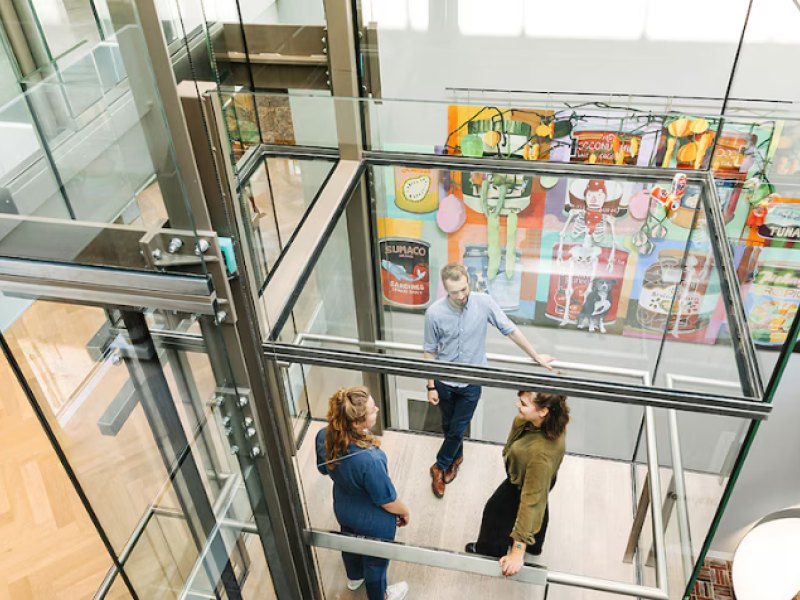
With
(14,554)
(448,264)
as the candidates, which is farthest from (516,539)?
(14,554)

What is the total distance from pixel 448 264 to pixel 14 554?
2.83m

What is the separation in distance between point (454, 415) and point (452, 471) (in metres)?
0.29

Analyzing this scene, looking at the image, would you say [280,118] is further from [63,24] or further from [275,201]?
[63,24]

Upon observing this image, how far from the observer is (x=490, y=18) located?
106 inches

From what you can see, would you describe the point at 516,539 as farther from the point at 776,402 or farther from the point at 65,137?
the point at 776,402

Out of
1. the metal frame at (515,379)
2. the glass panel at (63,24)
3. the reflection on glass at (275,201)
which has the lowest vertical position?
the metal frame at (515,379)

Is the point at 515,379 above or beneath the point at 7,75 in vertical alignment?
beneath

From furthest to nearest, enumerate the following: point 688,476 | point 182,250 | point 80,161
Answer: point 688,476 < point 182,250 < point 80,161

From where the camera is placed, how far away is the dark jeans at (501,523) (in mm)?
2521

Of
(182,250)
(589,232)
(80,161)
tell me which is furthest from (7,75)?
(589,232)

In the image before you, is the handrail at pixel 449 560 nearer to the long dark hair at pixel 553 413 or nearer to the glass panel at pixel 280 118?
the long dark hair at pixel 553 413

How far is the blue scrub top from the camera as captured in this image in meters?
2.59

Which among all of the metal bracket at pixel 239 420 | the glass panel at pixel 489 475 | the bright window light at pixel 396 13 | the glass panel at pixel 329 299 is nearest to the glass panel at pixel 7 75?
the glass panel at pixel 329 299

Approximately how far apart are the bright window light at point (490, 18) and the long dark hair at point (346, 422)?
142 cm
